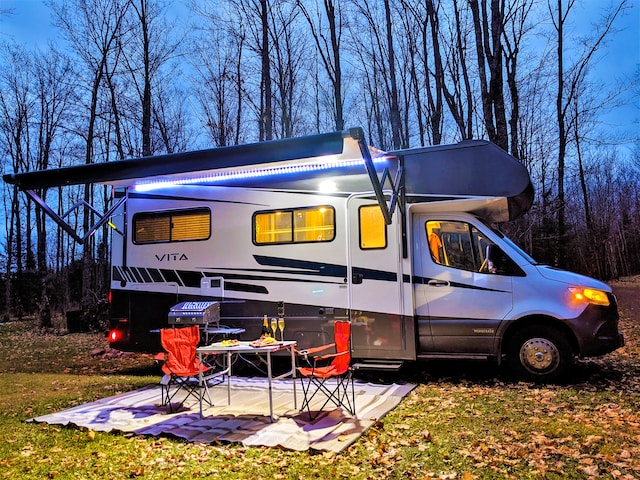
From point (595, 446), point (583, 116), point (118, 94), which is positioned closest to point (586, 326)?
point (595, 446)

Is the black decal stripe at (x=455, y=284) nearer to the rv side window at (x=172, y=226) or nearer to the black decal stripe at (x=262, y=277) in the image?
the black decal stripe at (x=262, y=277)

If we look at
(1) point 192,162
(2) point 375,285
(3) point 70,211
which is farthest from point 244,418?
(3) point 70,211

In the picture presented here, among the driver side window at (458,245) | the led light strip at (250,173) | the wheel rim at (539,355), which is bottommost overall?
the wheel rim at (539,355)

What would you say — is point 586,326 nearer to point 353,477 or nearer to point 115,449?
point 353,477

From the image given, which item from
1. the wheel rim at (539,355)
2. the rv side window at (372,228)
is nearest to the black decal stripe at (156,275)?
the rv side window at (372,228)

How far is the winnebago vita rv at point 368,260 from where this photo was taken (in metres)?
6.49

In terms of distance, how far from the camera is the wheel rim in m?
6.48

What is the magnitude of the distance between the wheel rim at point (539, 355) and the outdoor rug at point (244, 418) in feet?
4.99

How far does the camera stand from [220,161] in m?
5.70

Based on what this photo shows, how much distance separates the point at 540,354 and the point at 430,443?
2878 mm

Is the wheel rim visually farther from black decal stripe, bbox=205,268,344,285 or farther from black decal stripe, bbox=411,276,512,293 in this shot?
black decal stripe, bbox=205,268,344,285

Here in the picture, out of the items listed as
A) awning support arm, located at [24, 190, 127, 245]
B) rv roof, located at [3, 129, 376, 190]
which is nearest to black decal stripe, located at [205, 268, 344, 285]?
rv roof, located at [3, 129, 376, 190]

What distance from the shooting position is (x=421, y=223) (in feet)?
23.1

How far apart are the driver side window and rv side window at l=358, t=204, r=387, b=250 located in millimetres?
628
